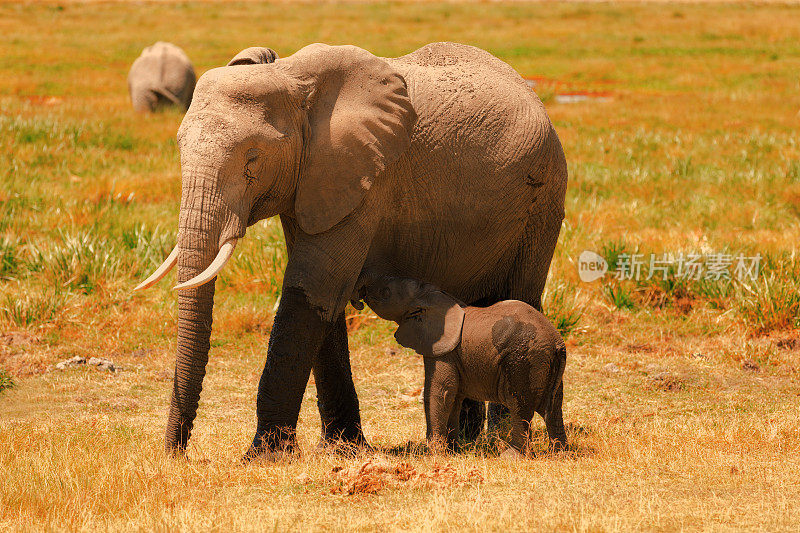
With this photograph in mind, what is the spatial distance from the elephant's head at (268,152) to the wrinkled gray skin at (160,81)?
55.7 feet

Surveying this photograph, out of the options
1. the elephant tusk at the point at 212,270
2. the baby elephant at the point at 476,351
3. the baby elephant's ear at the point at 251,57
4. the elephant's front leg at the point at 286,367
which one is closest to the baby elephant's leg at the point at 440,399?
the baby elephant at the point at 476,351

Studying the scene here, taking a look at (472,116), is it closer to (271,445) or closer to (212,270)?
(212,270)

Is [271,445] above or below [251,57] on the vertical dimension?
below

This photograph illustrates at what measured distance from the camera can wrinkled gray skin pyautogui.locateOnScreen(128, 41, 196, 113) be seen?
21953 millimetres

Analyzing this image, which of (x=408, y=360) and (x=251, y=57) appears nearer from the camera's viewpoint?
(x=251, y=57)

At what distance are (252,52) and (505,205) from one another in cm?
188

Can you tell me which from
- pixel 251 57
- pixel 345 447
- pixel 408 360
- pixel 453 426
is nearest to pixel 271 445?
pixel 345 447

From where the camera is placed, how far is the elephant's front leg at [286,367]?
5.82 meters

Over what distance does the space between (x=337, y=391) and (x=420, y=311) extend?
0.86 m

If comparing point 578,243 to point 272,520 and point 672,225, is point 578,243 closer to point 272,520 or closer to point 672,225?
point 672,225

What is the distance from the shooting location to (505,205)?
6.45 m

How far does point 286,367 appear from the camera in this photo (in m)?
5.85

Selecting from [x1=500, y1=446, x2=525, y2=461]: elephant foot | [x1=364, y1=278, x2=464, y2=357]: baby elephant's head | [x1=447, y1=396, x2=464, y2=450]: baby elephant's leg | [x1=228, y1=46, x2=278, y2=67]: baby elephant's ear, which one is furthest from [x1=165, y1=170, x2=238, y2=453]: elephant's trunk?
[x1=500, y1=446, x2=525, y2=461]: elephant foot

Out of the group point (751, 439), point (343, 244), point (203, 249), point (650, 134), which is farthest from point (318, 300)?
point (650, 134)
